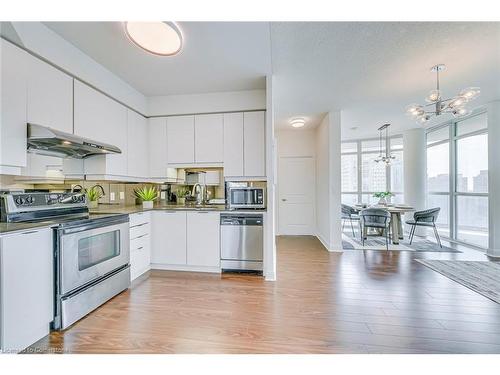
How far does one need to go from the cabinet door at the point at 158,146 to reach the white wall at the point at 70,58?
44 cm

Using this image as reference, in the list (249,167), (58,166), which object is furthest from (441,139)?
(58,166)

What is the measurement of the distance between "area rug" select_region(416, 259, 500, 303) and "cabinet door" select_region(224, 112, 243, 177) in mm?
3031

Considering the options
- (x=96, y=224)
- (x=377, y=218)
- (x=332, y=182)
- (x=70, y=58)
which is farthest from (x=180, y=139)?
(x=377, y=218)

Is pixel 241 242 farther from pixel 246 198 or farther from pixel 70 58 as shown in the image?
pixel 70 58

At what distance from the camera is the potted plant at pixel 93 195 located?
3053 millimetres

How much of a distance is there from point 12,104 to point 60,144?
0.42 metres

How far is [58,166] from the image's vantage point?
2.39 metres

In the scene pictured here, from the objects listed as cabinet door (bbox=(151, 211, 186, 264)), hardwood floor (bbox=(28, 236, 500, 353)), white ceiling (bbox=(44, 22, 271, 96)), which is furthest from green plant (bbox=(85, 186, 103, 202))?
white ceiling (bbox=(44, 22, 271, 96))

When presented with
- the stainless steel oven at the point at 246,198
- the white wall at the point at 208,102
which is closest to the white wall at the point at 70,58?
the white wall at the point at 208,102

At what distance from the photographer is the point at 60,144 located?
2.06 meters

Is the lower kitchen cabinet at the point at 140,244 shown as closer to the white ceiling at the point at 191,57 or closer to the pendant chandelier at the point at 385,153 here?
the white ceiling at the point at 191,57

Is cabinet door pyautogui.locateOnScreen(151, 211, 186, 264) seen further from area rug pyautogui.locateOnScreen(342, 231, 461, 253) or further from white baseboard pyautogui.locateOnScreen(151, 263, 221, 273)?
area rug pyautogui.locateOnScreen(342, 231, 461, 253)
